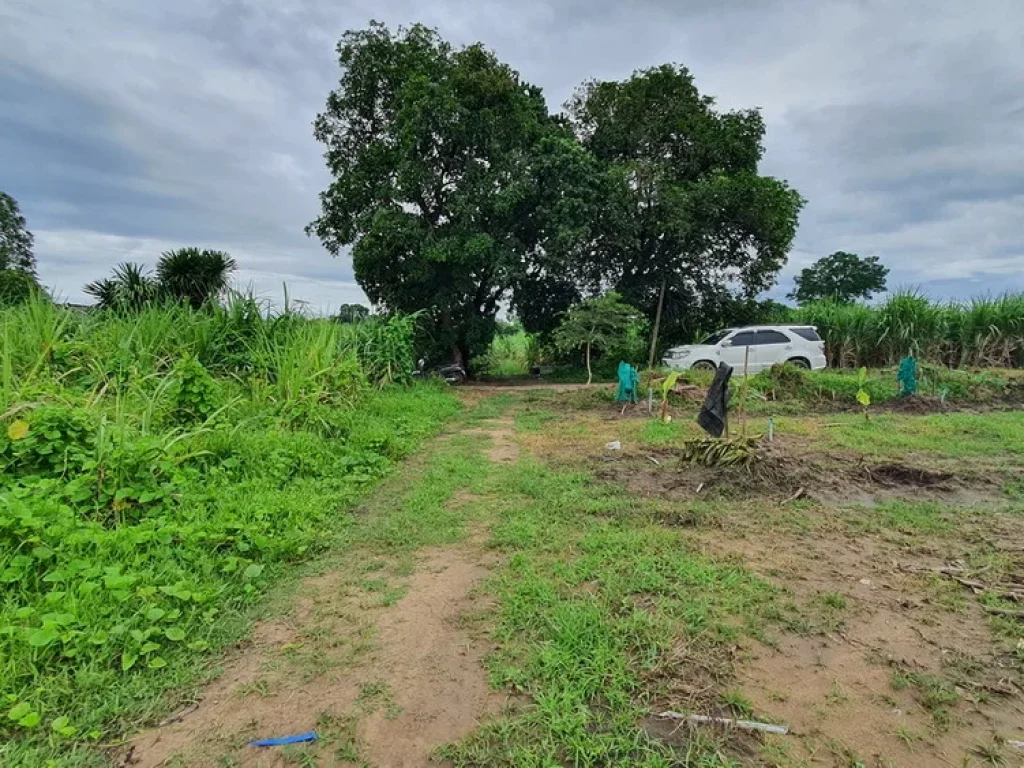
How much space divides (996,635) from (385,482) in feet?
13.1

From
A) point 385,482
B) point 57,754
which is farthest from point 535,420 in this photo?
point 57,754

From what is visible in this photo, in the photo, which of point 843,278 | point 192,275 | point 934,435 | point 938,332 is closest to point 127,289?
point 192,275

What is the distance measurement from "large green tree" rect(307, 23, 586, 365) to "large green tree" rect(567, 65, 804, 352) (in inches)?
77.9

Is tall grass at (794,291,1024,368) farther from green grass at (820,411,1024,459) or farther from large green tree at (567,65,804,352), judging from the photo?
green grass at (820,411,1024,459)

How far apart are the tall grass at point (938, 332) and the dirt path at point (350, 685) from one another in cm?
1458

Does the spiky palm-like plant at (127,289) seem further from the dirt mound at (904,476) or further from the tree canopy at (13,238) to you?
the tree canopy at (13,238)

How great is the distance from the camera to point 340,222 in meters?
14.3

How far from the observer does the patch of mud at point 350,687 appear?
67.5 inches

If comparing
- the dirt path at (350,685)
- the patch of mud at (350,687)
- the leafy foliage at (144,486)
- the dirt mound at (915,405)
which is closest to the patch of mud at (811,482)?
the dirt path at (350,685)

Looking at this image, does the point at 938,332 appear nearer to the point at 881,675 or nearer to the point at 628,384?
the point at 628,384

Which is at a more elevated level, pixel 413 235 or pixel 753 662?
pixel 413 235

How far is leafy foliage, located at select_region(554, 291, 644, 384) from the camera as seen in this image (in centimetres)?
1148

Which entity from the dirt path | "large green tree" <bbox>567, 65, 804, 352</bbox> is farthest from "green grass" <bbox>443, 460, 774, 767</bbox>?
"large green tree" <bbox>567, 65, 804, 352</bbox>

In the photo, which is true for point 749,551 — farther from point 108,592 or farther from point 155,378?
point 155,378
